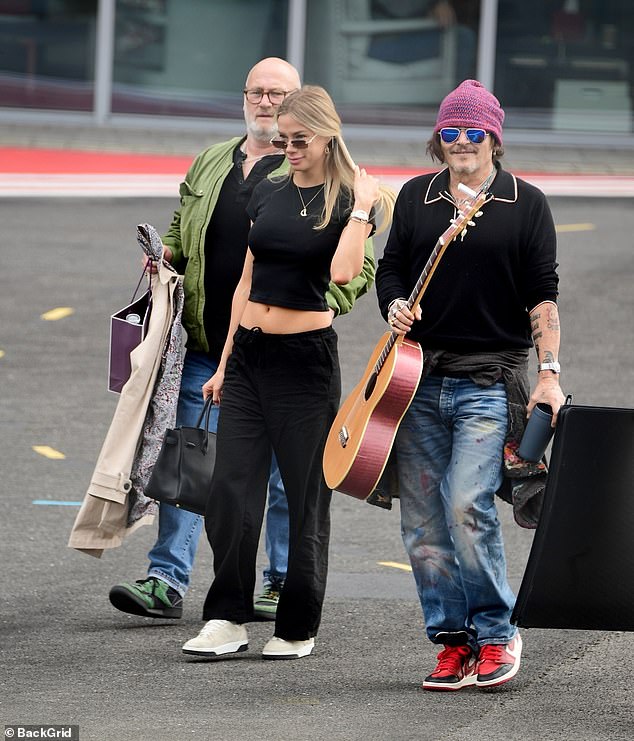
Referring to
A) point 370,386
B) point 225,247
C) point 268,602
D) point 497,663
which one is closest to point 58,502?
point 268,602

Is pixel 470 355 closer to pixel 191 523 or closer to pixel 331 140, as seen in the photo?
pixel 331 140

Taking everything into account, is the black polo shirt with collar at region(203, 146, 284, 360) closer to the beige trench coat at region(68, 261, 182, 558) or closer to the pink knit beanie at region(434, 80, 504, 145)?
the beige trench coat at region(68, 261, 182, 558)

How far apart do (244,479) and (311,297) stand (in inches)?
27.8

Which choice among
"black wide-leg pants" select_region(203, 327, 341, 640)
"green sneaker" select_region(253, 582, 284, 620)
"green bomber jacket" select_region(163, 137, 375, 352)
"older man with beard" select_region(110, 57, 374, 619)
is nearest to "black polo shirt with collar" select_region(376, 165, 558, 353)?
"black wide-leg pants" select_region(203, 327, 341, 640)

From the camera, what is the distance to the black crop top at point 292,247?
218 inches

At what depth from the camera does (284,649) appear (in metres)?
5.71

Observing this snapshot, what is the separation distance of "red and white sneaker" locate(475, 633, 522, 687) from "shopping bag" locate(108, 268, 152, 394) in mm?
1894

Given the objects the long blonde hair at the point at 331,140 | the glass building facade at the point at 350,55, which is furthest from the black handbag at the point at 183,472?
the glass building facade at the point at 350,55

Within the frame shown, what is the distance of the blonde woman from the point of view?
553 cm

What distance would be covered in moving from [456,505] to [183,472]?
1.18 metres

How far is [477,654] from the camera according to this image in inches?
215

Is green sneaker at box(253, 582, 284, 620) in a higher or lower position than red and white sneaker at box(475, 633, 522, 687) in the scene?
lower

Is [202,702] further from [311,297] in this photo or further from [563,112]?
[563,112]

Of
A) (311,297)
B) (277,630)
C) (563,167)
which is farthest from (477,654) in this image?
(563,167)
